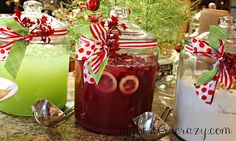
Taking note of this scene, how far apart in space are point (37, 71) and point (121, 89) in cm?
19

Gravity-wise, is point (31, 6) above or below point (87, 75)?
above

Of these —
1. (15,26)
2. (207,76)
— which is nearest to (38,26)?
(15,26)

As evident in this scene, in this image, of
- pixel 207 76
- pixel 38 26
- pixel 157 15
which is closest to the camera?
pixel 207 76

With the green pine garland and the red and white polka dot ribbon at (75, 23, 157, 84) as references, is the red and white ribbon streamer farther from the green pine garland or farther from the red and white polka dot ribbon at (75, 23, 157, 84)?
the green pine garland

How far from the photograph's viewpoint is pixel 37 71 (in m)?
0.79

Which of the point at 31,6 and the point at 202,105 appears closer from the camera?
the point at 202,105

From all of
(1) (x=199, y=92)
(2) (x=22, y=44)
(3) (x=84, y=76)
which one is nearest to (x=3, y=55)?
(2) (x=22, y=44)

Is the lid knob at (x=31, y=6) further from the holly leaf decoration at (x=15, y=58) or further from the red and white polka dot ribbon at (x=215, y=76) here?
the red and white polka dot ribbon at (x=215, y=76)

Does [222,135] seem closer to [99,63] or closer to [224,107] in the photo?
[224,107]

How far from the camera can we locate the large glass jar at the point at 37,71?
787 millimetres

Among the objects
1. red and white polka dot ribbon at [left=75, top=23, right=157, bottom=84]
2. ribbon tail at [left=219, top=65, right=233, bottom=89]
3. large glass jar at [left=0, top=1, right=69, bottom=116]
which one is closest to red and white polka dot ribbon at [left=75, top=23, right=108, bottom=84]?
red and white polka dot ribbon at [left=75, top=23, right=157, bottom=84]

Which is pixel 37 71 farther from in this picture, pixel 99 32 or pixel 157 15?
pixel 157 15

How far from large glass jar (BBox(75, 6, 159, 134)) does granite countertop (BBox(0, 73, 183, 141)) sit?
0.06 ft

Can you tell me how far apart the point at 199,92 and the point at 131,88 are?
0.43ft
